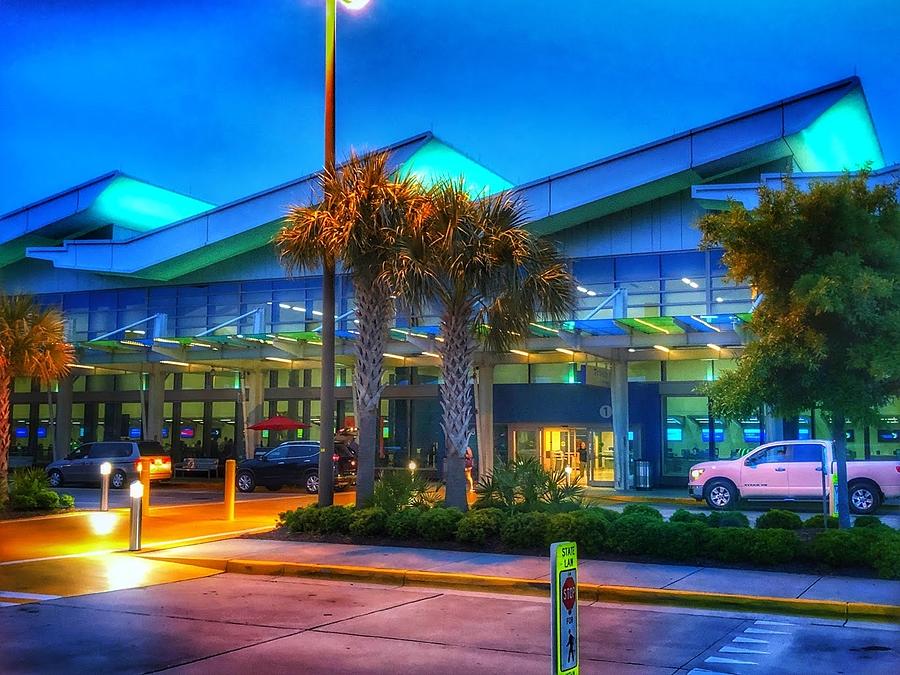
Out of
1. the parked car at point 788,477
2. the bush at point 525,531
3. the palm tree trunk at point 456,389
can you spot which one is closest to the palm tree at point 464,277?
the palm tree trunk at point 456,389

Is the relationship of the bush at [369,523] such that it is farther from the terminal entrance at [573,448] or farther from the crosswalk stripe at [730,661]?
the terminal entrance at [573,448]

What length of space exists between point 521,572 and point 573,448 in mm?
20715

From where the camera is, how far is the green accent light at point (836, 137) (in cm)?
2889

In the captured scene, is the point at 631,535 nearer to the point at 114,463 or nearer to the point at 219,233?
the point at 114,463

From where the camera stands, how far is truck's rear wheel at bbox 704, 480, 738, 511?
23.4 metres

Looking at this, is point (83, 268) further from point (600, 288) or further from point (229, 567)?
point (229, 567)

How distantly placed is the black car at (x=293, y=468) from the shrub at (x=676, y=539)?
1628 centimetres

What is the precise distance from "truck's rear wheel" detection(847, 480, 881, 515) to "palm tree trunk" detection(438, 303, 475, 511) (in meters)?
10.4

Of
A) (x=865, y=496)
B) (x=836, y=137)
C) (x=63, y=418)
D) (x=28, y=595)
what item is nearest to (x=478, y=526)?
(x=28, y=595)

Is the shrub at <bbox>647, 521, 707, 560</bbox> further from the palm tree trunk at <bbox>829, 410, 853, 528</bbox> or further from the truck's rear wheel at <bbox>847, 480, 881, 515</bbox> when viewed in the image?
the truck's rear wheel at <bbox>847, 480, 881, 515</bbox>

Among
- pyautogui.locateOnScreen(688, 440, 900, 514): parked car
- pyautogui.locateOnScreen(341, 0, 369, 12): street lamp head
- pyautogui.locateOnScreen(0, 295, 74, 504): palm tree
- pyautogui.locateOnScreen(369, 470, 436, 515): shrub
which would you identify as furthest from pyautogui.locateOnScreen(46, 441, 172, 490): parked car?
pyautogui.locateOnScreen(341, 0, 369, 12): street lamp head

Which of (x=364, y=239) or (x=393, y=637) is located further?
(x=364, y=239)

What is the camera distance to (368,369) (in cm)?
1736

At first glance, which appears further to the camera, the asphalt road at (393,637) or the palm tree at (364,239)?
the palm tree at (364,239)
